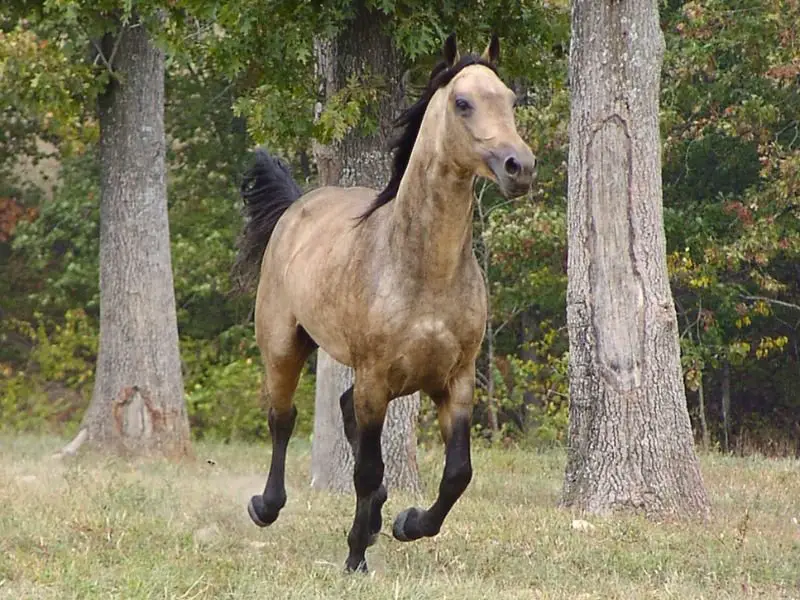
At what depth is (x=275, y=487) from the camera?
8.69m

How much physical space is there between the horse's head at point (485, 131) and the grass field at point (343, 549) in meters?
1.89

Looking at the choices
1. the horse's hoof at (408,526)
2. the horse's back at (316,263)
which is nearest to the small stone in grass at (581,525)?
the horse's hoof at (408,526)

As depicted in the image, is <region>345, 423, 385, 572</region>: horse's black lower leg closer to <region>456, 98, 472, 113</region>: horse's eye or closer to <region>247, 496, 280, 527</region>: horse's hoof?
<region>247, 496, 280, 527</region>: horse's hoof

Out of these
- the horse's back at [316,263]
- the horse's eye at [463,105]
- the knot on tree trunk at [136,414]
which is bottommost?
the knot on tree trunk at [136,414]

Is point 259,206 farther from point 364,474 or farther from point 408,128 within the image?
point 364,474

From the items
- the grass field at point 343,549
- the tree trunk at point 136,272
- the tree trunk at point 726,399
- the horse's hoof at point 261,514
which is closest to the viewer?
the grass field at point 343,549

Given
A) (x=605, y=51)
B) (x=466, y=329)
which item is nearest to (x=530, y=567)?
(x=466, y=329)

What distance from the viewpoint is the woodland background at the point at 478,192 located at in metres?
10.8

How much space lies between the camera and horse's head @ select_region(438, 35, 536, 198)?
241 inches

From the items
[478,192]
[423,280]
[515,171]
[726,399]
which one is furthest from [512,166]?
[726,399]

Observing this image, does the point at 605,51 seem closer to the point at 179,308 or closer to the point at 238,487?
the point at 238,487

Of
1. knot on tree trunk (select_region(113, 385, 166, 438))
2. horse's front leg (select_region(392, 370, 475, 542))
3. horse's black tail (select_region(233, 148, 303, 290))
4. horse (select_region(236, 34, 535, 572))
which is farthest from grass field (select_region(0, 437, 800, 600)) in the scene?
knot on tree trunk (select_region(113, 385, 166, 438))

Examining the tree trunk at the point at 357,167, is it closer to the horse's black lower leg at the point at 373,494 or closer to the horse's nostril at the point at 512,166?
the horse's black lower leg at the point at 373,494

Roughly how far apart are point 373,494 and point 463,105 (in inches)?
88.1
